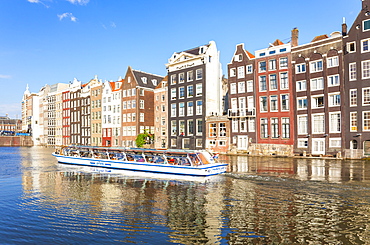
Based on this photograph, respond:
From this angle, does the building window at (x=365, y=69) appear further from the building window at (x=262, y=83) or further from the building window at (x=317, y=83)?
the building window at (x=262, y=83)

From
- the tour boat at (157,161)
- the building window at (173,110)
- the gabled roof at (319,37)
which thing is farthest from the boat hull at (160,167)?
the gabled roof at (319,37)

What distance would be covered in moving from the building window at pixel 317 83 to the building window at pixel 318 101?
1.58 metres

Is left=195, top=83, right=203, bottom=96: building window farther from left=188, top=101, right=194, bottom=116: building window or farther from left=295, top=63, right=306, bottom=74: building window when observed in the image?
left=295, top=63, right=306, bottom=74: building window

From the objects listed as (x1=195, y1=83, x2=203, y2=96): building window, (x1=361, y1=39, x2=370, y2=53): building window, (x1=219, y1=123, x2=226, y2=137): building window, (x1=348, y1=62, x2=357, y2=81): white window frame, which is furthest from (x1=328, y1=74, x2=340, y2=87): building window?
(x1=195, y1=83, x2=203, y2=96): building window

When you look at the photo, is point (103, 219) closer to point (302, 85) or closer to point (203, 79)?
point (302, 85)

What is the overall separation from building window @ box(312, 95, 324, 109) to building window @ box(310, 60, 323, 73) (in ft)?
15.6

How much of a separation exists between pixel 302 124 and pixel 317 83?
303 inches

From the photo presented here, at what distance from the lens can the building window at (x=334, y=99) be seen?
48656 mm

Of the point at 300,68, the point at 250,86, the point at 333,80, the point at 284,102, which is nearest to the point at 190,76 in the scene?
the point at 250,86

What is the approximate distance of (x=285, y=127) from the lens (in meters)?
54.5

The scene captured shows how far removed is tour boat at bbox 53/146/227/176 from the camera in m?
28.5

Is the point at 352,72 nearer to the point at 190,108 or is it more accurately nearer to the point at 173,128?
the point at 190,108

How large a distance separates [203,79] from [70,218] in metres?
53.9

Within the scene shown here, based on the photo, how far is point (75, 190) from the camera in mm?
24375
